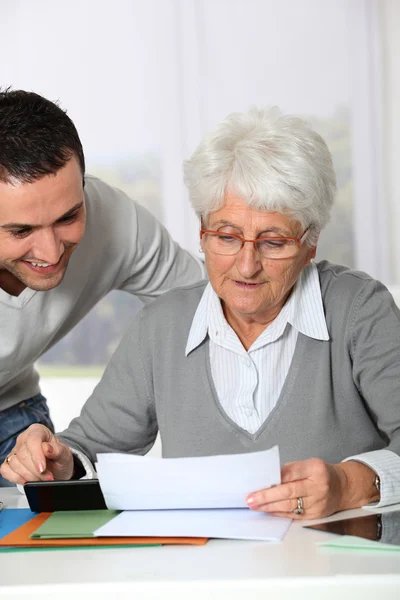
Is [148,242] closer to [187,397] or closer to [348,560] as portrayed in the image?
[187,397]

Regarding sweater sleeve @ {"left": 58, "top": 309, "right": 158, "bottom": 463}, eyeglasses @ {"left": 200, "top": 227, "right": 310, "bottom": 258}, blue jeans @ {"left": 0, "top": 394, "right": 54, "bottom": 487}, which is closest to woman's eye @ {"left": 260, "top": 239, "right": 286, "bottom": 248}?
eyeglasses @ {"left": 200, "top": 227, "right": 310, "bottom": 258}

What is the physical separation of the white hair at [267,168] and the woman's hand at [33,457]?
23.2 inches

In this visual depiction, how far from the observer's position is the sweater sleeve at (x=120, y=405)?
1905mm

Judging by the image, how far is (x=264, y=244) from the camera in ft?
5.61

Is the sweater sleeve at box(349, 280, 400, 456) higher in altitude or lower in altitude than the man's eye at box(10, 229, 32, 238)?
lower

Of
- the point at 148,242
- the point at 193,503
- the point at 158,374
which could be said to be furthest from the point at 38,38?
the point at 193,503

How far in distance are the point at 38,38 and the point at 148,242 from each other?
3.68 meters

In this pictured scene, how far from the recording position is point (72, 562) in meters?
1.21

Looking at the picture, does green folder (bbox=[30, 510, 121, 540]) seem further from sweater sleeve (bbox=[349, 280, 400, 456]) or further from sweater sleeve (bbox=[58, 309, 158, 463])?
sweater sleeve (bbox=[349, 280, 400, 456])

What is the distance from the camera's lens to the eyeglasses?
1.70 m

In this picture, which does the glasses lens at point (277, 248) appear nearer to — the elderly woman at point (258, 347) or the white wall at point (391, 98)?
the elderly woman at point (258, 347)

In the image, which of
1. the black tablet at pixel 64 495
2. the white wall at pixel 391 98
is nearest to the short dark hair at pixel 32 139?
the black tablet at pixel 64 495

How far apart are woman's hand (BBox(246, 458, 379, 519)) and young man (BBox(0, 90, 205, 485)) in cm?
76

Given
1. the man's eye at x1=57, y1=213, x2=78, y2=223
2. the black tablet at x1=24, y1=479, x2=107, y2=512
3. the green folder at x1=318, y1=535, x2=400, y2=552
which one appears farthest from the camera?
the man's eye at x1=57, y1=213, x2=78, y2=223
